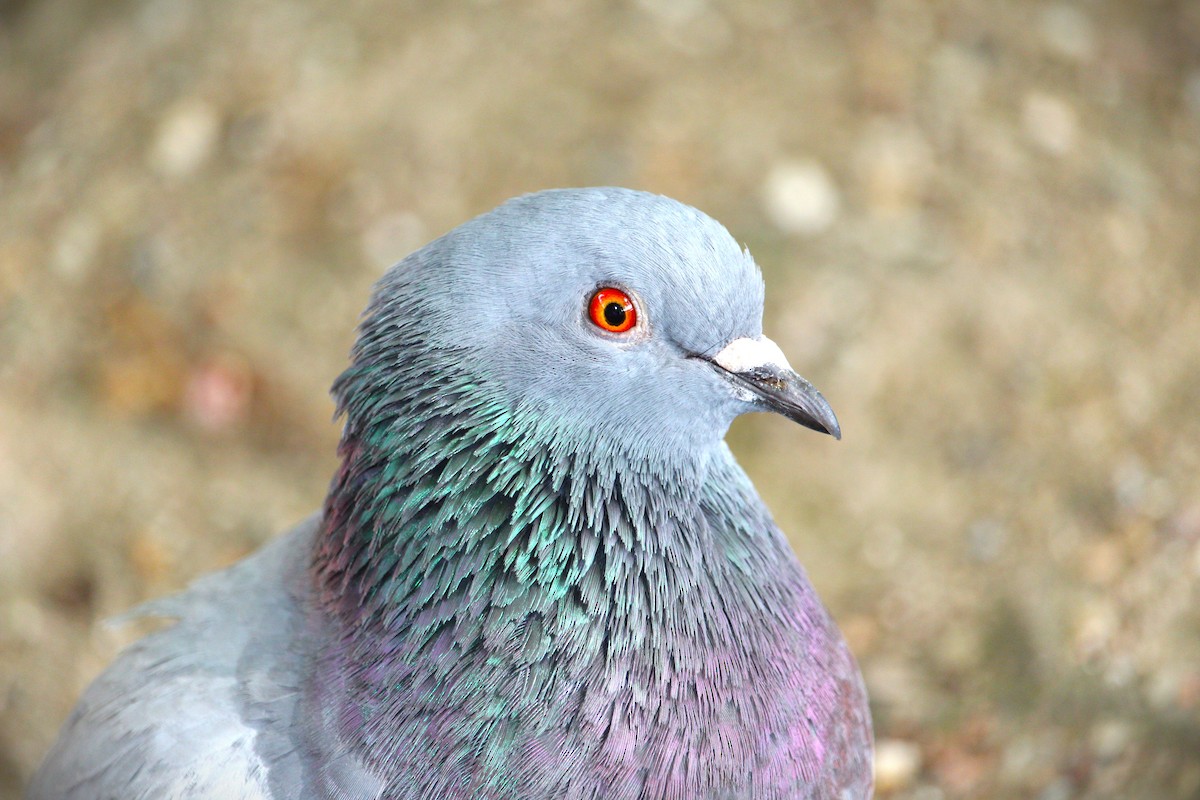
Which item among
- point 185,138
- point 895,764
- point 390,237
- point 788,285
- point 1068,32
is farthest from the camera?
point 1068,32

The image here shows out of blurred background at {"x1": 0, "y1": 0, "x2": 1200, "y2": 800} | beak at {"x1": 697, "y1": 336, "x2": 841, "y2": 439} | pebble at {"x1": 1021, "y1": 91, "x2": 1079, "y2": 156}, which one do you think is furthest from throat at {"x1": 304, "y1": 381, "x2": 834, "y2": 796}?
pebble at {"x1": 1021, "y1": 91, "x2": 1079, "y2": 156}

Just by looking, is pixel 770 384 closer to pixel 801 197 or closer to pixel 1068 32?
pixel 801 197

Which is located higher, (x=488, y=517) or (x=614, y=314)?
(x=614, y=314)

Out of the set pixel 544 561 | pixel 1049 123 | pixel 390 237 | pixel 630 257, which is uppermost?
pixel 1049 123

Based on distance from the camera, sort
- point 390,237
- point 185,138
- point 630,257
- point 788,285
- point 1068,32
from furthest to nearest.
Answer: point 1068,32, point 185,138, point 390,237, point 788,285, point 630,257

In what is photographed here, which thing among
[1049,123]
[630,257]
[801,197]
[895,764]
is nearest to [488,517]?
[630,257]

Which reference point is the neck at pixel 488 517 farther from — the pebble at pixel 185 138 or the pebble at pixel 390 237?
the pebble at pixel 185 138

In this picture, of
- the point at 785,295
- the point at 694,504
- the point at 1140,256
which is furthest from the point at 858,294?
the point at 694,504

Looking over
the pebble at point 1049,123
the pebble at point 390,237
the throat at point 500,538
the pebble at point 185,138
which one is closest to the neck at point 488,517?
the throat at point 500,538

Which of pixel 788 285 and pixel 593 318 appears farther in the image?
pixel 788 285
